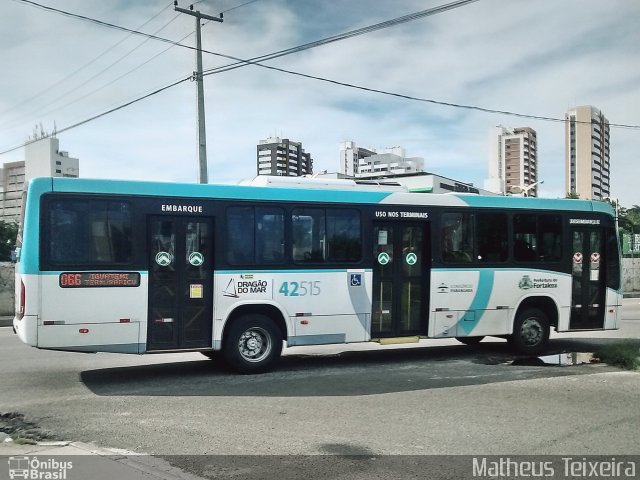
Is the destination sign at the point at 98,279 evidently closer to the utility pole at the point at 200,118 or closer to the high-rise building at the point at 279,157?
the utility pole at the point at 200,118

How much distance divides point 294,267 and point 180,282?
186 centimetres

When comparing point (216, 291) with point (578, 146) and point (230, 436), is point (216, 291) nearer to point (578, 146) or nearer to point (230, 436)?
point (230, 436)

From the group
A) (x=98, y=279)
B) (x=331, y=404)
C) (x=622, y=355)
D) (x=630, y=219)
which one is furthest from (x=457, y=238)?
(x=630, y=219)

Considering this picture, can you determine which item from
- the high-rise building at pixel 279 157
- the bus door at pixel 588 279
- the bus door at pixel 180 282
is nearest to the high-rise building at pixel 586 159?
the high-rise building at pixel 279 157

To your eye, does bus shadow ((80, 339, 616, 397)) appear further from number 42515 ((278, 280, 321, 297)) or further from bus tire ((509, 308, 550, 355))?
number 42515 ((278, 280, 321, 297))

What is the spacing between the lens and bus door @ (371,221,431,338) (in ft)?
34.4

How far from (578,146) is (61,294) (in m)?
74.7

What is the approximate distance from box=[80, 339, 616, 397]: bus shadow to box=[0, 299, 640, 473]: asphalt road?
0.09 ft

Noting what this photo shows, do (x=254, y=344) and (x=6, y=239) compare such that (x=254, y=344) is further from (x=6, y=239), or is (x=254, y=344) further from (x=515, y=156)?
(x=515, y=156)

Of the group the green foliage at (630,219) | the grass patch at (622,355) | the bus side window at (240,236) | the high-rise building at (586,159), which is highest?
the high-rise building at (586,159)

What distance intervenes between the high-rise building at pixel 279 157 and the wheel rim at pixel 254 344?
66.5 feet

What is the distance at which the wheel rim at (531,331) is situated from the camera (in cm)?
1180

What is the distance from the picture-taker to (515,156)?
248 ft

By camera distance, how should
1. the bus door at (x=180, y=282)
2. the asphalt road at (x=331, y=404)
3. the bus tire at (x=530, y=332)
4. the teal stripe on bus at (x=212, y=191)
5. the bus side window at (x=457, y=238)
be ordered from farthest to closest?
the bus tire at (x=530, y=332) < the bus side window at (x=457, y=238) < the bus door at (x=180, y=282) < the teal stripe on bus at (x=212, y=191) < the asphalt road at (x=331, y=404)
